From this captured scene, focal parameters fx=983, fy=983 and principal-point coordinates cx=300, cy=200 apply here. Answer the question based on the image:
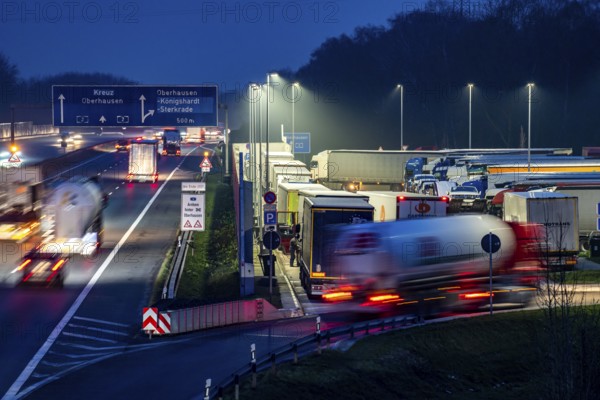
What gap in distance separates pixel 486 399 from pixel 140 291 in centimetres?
1325

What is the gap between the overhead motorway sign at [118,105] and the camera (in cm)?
4500

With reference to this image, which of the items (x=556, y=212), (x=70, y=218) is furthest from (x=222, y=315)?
(x=556, y=212)

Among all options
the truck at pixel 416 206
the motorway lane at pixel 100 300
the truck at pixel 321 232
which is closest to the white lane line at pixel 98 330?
the motorway lane at pixel 100 300

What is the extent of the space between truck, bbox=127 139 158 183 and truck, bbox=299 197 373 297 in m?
34.2

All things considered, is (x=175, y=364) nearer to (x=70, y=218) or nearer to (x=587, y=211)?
(x=70, y=218)

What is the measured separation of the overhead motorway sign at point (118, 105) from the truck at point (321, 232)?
15.3 m

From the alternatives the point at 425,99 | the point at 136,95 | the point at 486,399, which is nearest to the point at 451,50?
the point at 425,99

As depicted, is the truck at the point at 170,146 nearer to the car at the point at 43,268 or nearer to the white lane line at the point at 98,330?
the car at the point at 43,268

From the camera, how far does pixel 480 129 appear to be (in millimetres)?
104250

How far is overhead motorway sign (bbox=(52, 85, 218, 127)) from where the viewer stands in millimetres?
45000

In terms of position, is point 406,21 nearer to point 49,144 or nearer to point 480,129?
point 480,129

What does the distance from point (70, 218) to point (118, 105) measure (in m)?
11.7

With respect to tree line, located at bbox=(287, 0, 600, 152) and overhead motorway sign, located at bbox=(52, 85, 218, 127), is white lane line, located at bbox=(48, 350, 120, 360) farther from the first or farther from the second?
tree line, located at bbox=(287, 0, 600, 152)

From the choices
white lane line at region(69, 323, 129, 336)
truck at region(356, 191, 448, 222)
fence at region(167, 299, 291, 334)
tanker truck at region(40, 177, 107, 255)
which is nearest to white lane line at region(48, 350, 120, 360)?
white lane line at region(69, 323, 129, 336)
